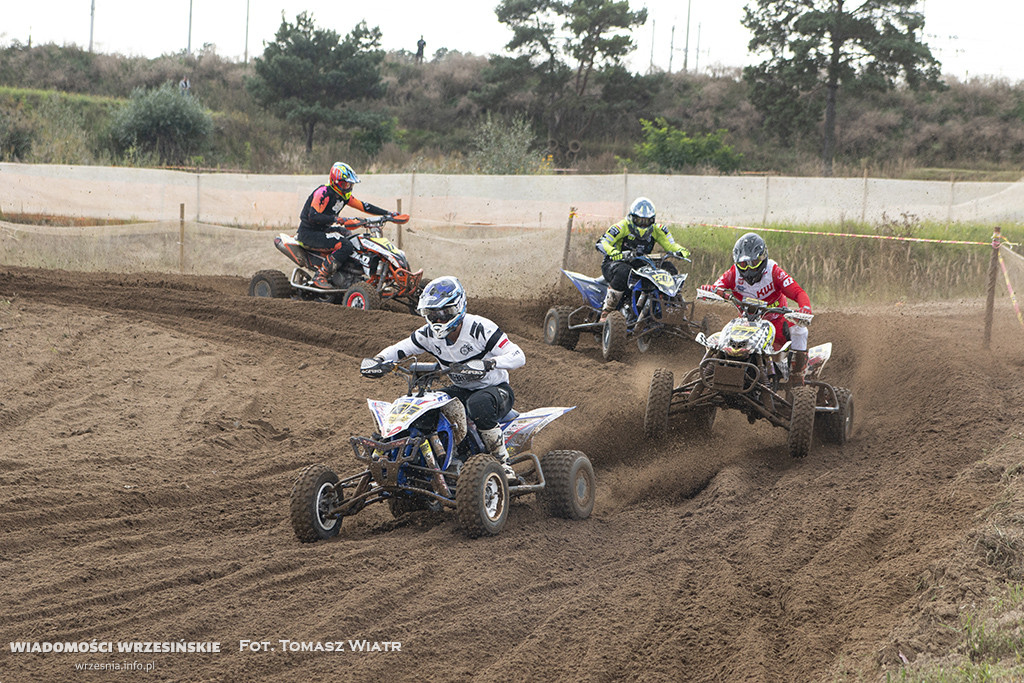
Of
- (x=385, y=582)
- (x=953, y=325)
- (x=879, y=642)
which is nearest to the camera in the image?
(x=879, y=642)

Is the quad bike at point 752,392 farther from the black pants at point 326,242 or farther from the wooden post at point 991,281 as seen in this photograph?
the black pants at point 326,242

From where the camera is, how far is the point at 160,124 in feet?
107

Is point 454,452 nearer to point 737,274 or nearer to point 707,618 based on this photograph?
point 707,618

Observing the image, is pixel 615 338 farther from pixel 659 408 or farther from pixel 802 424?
pixel 802 424

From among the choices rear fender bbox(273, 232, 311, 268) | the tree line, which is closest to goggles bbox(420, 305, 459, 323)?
rear fender bbox(273, 232, 311, 268)

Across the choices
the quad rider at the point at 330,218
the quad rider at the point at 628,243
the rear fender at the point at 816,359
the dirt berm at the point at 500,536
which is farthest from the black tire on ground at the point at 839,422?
the quad rider at the point at 330,218

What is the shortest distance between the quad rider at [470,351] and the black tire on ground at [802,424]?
2531 millimetres

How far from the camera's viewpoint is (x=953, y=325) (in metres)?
12.3

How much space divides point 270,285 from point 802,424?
28.4 feet

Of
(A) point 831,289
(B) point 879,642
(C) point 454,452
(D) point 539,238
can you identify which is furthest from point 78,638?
(A) point 831,289

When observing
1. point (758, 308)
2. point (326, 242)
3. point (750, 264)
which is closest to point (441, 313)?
point (758, 308)

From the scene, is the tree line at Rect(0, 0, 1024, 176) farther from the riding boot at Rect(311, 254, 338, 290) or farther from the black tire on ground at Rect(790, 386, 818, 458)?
the black tire on ground at Rect(790, 386, 818, 458)

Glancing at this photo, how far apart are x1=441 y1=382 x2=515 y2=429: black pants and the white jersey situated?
77mm

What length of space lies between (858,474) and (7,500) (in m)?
5.98
